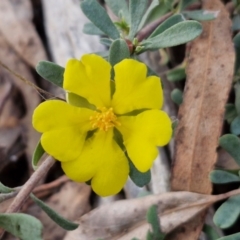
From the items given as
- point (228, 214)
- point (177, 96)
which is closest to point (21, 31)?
point (177, 96)

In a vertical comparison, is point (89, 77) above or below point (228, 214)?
above

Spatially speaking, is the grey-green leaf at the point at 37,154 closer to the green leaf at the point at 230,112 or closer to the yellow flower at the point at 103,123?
the yellow flower at the point at 103,123

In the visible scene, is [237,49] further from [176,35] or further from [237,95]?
[176,35]

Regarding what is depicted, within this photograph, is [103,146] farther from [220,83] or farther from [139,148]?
[220,83]

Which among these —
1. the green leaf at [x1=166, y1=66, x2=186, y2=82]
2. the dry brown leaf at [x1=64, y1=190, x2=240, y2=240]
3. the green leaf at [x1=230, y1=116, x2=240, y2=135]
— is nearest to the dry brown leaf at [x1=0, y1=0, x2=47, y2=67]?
the green leaf at [x1=166, y1=66, x2=186, y2=82]

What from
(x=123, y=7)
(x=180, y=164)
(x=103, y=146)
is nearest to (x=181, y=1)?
(x=123, y=7)
